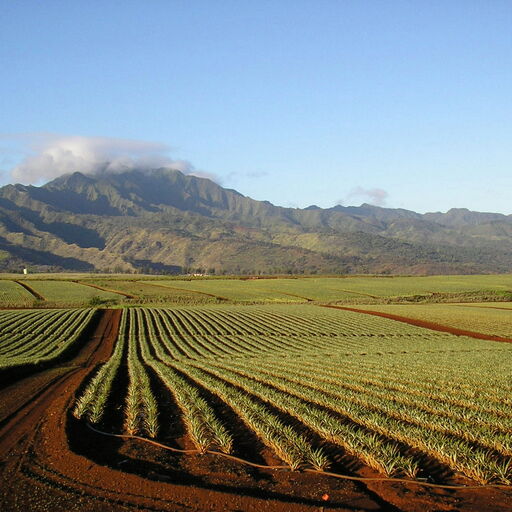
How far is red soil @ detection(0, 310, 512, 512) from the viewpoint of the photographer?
7.48 meters

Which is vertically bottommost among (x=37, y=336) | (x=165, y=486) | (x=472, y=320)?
(x=37, y=336)

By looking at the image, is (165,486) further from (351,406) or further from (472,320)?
(472,320)

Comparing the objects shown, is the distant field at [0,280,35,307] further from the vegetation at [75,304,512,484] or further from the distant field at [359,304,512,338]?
the distant field at [359,304,512,338]

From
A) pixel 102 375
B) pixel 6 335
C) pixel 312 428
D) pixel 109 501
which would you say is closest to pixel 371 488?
pixel 312 428

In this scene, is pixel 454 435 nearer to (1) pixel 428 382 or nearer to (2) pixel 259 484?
(2) pixel 259 484

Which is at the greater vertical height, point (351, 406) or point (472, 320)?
point (351, 406)

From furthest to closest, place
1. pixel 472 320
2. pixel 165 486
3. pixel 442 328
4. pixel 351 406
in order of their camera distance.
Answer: pixel 472 320
pixel 442 328
pixel 351 406
pixel 165 486

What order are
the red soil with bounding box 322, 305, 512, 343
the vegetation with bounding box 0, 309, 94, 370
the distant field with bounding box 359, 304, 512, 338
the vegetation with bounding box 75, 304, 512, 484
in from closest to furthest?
the vegetation with bounding box 75, 304, 512, 484
the vegetation with bounding box 0, 309, 94, 370
the red soil with bounding box 322, 305, 512, 343
the distant field with bounding box 359, 304, 512, 338

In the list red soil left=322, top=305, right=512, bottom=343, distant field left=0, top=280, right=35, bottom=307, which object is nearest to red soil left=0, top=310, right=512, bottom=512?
red soil left=322, top=305, right=512, bottom=343

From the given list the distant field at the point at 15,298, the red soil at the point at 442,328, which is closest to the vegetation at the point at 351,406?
the red soil at the point at 442,328

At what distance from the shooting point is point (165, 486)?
8164 millimetres

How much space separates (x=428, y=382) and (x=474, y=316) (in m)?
44.5

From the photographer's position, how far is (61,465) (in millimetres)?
9086

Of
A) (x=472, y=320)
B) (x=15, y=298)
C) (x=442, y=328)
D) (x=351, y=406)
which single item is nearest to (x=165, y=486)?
(x=351, y=406)
